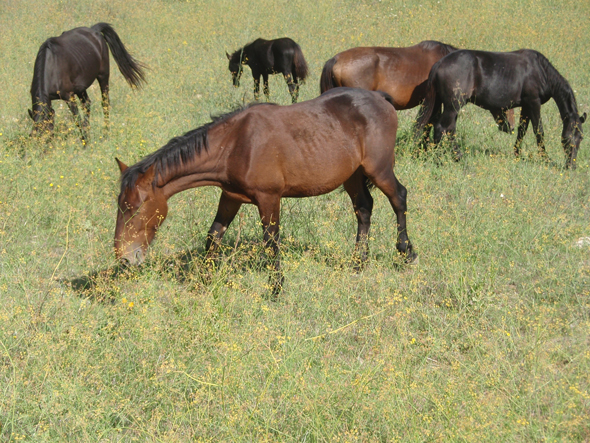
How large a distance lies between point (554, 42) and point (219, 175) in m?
11.2

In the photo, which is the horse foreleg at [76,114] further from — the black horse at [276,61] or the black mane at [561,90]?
the black mane at [561,90]

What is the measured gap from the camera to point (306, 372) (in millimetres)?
3279

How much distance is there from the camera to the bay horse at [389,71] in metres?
8.24

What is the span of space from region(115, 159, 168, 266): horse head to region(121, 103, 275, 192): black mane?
3cm

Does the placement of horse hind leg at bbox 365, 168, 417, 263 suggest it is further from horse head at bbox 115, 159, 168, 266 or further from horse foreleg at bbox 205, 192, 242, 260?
horse head at bbox 115, 159, 168, 266

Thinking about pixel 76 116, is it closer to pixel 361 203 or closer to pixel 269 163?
pixel 269 163

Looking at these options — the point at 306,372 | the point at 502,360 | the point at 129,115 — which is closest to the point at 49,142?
the point at 129,115

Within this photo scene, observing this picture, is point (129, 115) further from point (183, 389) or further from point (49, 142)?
point (183, 389)

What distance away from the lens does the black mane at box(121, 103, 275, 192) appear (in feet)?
14.1

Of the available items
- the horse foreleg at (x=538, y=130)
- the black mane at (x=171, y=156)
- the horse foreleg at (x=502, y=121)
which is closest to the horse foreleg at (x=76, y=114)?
the black mane at (x=171, y=156)

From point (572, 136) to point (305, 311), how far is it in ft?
17.0

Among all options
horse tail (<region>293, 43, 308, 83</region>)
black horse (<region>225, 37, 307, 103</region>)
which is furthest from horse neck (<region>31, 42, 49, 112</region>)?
horse tail (<region>293, 43, 308, 83</region>)

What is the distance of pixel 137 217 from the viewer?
4.28 meters

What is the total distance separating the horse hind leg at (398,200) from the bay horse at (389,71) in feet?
11.3
